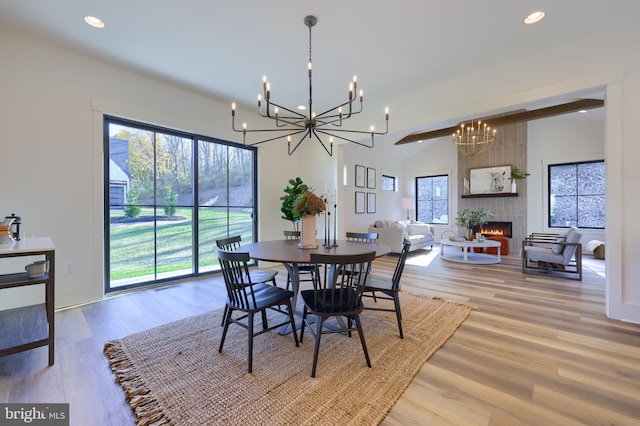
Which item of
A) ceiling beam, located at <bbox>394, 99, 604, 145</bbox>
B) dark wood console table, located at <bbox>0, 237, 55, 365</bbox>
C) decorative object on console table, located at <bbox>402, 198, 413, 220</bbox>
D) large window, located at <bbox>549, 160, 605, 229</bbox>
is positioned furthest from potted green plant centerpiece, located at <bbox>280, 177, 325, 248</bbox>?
large window, located at <bbox>549, 160, 605, 229</bbox>

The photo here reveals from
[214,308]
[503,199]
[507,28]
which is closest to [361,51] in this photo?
[507,28]

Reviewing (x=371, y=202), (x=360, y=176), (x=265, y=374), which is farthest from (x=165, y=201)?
(x=371, y=202)

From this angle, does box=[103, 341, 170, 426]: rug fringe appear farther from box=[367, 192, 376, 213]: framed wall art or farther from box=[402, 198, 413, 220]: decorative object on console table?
box=[402, 198, 413, 220]: decorative object on console table

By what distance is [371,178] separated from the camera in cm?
772

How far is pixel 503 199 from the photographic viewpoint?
7.54 meters

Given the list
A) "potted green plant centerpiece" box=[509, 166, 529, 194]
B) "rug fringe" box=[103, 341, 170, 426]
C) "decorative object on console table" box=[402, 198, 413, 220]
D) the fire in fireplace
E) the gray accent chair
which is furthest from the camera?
"decorative object on console table" box=[402, 198, 413, 220]

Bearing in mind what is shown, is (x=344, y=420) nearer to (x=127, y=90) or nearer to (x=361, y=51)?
(x=361, y=51)

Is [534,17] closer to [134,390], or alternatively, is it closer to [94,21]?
[94,21]

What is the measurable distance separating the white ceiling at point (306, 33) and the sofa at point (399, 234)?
3.52 m

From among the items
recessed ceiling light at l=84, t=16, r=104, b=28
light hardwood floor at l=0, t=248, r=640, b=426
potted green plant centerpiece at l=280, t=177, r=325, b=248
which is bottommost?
light hardwood floor at l=0, t=248, r=640, b=426

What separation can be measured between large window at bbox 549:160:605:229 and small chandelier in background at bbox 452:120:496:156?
1667 mm

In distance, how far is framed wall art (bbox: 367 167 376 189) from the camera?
760cm

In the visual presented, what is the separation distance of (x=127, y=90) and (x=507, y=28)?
4.43 meters

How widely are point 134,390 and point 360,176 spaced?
644cm
